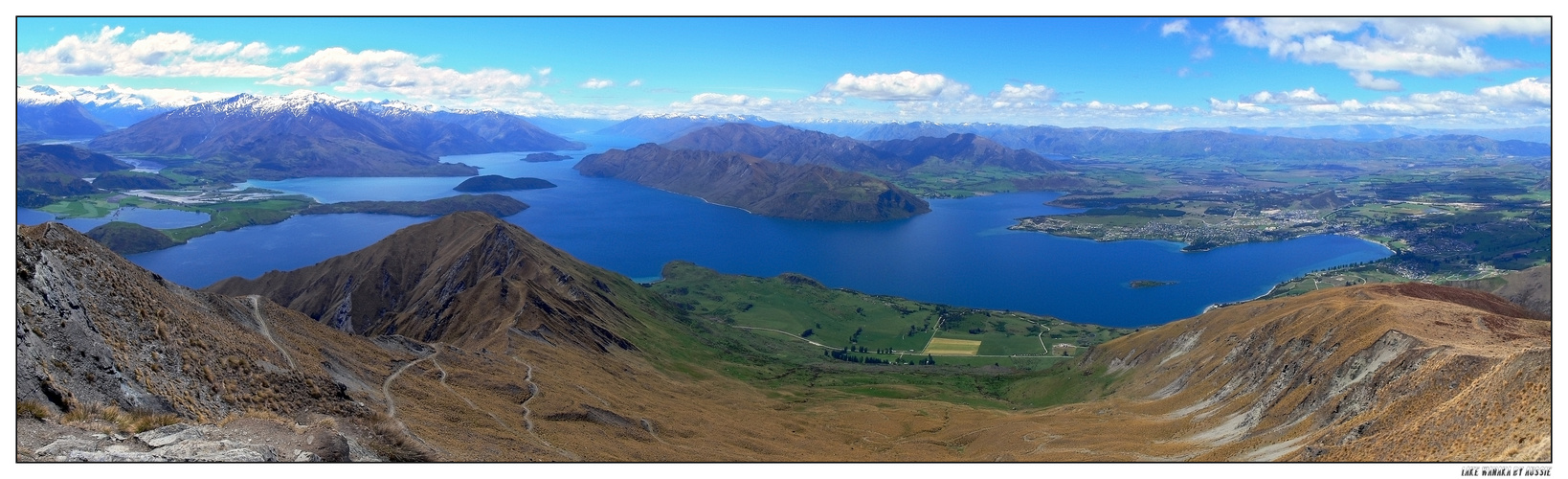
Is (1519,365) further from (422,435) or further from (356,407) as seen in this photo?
(356,407)

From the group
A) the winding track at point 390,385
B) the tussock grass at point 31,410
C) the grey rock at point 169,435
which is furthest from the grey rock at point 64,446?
the winding track at point 390,385

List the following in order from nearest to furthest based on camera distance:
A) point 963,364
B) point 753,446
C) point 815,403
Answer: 1. point 753,446
2. point 815,403
3. point 963,364

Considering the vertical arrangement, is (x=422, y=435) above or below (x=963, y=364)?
above

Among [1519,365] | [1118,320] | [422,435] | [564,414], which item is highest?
[1519,365]

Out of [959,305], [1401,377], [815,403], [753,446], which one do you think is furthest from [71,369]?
[959,305]

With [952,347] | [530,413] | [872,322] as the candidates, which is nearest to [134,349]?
[530,413]

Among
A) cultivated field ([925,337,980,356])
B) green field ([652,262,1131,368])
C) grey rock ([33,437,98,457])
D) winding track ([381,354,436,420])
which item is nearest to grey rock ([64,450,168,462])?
grey rock ([33,437,98,457])

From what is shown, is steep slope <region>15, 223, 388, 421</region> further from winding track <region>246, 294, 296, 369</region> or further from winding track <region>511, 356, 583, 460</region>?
winding track <region>511, 356, 583, 460</region>
